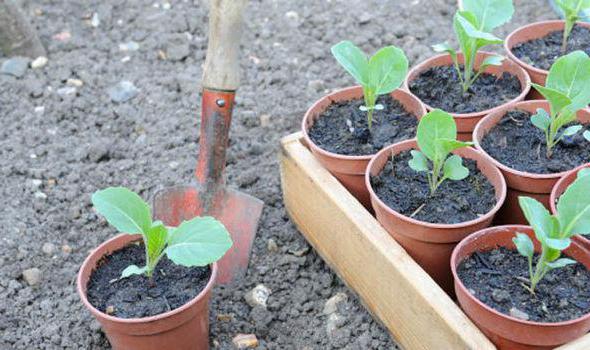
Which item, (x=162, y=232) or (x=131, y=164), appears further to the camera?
(x=131, y=164)

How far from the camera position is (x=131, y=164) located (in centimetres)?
265

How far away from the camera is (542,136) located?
2.03 m

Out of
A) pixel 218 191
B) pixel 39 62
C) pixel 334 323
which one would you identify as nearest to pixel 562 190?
pixel 334 323

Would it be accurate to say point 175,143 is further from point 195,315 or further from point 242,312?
point 195,315

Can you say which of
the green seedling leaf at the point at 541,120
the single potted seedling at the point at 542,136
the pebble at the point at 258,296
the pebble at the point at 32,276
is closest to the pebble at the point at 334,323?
the pebble at the point at 258,296

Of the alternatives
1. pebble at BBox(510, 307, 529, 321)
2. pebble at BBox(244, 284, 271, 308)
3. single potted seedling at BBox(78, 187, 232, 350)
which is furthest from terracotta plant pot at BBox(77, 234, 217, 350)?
pebble at BBox(510, 307, 529, 321)

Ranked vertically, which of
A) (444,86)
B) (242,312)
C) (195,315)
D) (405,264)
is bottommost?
(242,312)

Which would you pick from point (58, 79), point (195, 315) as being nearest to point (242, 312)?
point (195, 315)

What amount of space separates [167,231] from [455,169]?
70 centimetres

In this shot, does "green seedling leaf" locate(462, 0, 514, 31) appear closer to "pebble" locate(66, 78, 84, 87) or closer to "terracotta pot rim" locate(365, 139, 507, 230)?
"terracotta pot rim" locate(365, 139, 507, 230)

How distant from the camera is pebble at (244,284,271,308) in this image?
2197mm

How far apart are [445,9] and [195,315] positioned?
82.2 inches

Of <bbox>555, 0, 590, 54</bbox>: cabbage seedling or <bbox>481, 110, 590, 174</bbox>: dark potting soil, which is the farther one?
<bbox>555, 0, 590, 54</bbox>: cabbage seedling

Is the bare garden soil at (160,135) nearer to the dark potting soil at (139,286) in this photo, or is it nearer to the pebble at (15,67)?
the pebble at (15,67)
